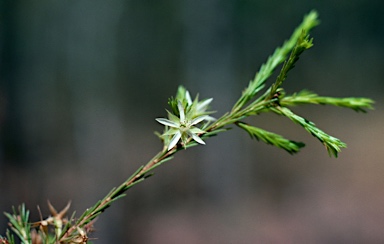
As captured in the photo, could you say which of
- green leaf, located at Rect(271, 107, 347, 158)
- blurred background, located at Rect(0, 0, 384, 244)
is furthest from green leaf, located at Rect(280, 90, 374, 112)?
blurred background, located at Rect(0, 0, 384, 244)

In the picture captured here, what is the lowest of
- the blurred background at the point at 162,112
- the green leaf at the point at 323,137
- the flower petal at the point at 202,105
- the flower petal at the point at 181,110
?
the green leaf at the point at 323,137

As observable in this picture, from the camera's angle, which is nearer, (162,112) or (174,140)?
(174,140)

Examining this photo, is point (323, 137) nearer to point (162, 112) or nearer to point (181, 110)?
point (181, 110)

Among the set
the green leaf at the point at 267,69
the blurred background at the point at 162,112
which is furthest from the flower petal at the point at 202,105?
the blurred background at the point at 162,112

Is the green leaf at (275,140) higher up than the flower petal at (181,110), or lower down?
lower down

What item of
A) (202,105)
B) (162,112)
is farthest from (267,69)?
(162,112)

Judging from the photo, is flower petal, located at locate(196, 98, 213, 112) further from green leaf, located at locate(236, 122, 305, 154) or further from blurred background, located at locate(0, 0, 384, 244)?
blurred background, located at locate(0, 0, 384, 244)

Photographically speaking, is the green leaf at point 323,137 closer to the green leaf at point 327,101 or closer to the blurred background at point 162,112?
the green leaf at point 327,101

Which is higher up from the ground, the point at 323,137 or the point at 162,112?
the point at 162,112
